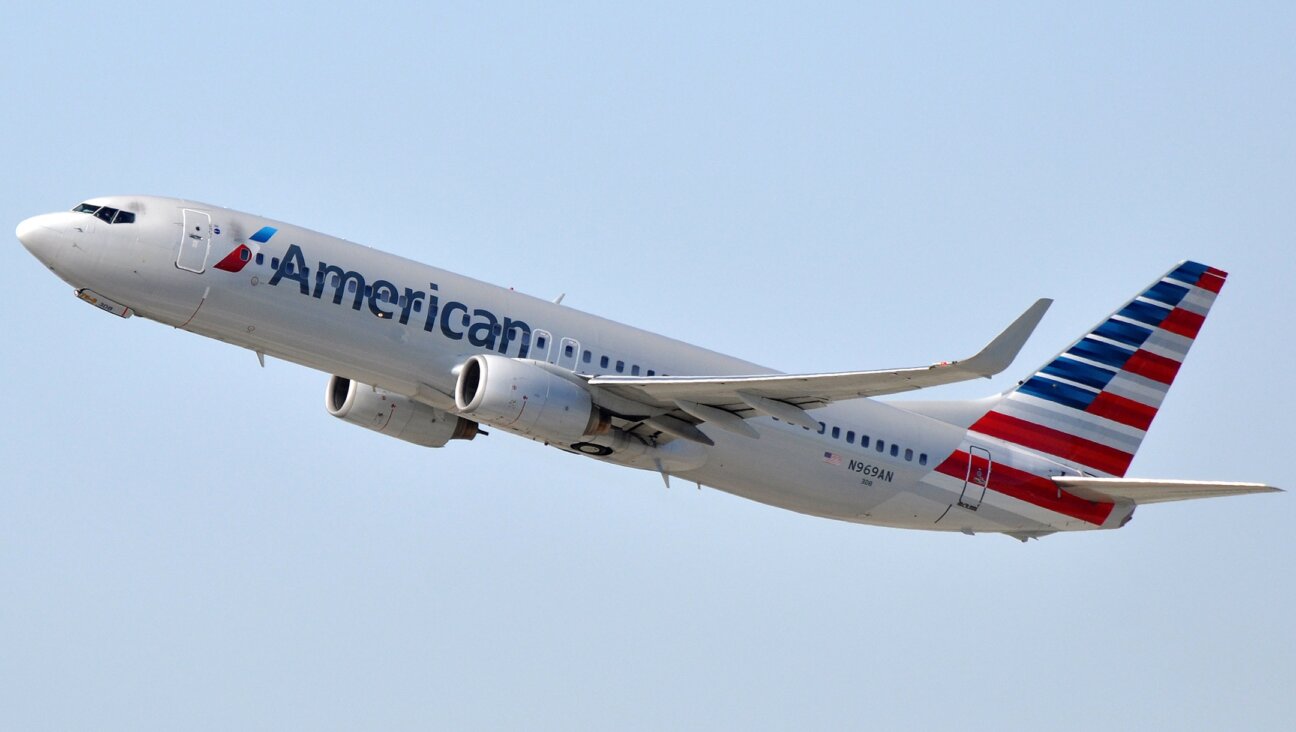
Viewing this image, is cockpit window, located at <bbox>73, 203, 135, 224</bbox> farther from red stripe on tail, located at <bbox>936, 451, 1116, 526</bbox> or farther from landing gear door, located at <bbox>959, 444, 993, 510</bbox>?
landing gear door, located at <bbox>959, 444, 993, 510</bbox>

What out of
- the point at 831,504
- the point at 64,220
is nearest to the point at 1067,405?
the point at 831,504

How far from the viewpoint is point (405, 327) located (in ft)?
136

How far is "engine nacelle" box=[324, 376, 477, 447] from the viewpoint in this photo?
46.7 m

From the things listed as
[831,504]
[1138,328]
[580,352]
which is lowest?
[831,504]

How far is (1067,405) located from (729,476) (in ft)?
38.9

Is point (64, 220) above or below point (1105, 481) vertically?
above

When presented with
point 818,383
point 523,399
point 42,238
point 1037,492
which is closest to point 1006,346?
point 818,383

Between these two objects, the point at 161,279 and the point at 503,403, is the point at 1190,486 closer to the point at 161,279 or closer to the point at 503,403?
the point at 503,403

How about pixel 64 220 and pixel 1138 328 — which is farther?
pixel 1138 328

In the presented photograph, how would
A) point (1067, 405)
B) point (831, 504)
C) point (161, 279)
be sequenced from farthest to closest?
point (1067, 405) < point (831, 504) < point (161, 279)

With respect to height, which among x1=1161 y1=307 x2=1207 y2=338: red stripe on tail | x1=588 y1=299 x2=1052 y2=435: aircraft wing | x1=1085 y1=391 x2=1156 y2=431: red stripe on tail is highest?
x1=1161 y1=307 x2=1207 y2=338: red stripe on tail

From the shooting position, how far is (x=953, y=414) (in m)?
49.4

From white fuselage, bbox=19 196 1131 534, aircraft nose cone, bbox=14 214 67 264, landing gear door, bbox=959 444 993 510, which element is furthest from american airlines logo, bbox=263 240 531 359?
landing gear door, bbox=959 444 993 510

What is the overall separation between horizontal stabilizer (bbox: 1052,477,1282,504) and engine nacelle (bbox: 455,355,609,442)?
14978mm
